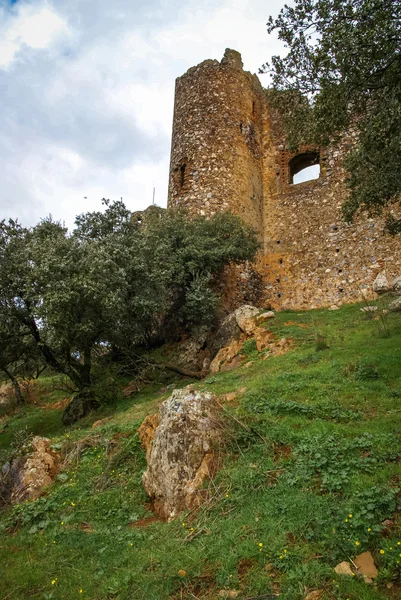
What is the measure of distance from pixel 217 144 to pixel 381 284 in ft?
27.5

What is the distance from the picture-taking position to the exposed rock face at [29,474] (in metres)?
7.03

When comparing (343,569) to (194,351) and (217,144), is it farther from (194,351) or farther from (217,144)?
(217,144)

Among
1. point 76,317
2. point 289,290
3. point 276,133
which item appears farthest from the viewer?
point 276,133

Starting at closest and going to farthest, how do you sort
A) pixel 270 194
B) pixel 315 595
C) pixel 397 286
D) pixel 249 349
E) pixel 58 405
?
pixel 315 595
pixel 249 349
pixel 397 286
pixel 58 405
pixel 270 194

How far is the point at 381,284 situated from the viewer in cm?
1656

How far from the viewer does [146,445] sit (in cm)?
746

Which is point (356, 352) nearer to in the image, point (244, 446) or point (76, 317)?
Answer: point (244, 446)

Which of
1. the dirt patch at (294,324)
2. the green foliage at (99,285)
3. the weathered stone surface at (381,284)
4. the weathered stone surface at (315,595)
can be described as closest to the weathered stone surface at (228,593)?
the weathered stone surface at (315,595)

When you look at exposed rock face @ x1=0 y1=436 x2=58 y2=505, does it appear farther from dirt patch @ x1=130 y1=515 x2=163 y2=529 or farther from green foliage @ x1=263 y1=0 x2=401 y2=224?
green foliage @ x1=263 y1=0 x2=401 y2=224

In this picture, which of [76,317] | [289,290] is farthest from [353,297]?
[76,317]

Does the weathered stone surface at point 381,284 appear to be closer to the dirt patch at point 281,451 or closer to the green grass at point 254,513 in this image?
the green grass at point 254,513

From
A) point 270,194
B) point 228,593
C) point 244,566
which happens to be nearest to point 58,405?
point 270,194

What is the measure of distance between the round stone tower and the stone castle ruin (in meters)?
0.04

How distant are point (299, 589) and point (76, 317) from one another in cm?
849
